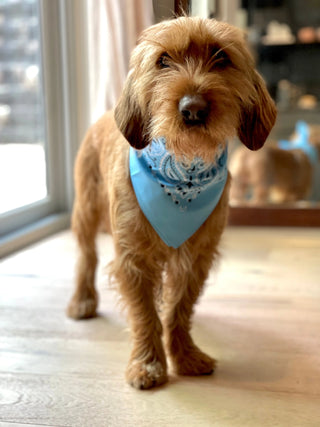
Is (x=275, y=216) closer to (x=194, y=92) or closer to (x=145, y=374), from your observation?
(x=145, y=374)

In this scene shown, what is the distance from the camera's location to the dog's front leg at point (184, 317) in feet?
5.26

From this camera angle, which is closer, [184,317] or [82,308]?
[184,317]

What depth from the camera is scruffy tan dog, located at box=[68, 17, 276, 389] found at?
49.4 inches

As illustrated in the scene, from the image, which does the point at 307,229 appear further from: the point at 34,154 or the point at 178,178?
the point at 178,178

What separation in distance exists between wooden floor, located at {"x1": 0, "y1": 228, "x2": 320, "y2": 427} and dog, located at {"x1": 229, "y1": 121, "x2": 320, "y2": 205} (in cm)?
96

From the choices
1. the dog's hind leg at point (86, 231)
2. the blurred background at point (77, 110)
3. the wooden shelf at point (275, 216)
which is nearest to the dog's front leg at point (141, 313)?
the dog's hind leg at point (86, 231)

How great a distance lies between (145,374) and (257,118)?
84 centimetres

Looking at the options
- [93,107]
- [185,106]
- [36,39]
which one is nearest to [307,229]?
[93,107]

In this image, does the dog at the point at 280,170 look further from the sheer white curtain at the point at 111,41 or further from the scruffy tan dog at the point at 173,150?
the scruffy tan dog at the point at 173,150

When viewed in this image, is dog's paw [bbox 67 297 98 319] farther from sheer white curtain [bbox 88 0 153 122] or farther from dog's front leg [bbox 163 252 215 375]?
sheer white curtain [bbox 88 0 153 122]

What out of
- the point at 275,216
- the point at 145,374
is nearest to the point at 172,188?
the point at 145,374

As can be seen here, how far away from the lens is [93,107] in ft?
9.75

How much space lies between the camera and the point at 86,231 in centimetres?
205

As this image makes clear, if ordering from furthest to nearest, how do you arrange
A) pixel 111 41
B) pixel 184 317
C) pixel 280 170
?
A: 1. pixel 280 170
2. pixel 111 41
3. pixel 184 317
